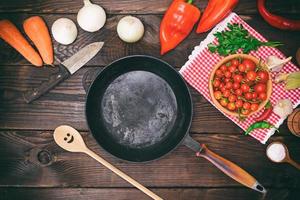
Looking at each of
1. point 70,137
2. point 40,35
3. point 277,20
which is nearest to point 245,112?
point 277,20

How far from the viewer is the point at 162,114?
1.10m

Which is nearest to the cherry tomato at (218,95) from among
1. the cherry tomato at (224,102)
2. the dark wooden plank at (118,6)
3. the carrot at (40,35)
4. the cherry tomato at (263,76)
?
the cherry tomato at (224,102)

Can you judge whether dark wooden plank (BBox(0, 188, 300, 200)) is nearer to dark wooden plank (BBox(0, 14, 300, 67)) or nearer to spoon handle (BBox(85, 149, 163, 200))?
spoon handle (BBox(85, 149, 163, 200))

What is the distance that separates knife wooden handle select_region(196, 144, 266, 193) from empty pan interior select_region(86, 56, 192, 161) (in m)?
0.10

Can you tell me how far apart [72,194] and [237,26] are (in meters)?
0.70

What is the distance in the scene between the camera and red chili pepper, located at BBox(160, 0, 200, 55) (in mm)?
1057

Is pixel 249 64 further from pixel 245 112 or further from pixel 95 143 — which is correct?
pixel 95 143

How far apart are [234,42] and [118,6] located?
0.36 metres

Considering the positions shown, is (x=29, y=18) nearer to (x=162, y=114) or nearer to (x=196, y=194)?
(x=162, y=114)

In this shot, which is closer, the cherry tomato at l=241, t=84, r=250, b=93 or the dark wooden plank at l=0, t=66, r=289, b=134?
the cherry tomato at l=241, t=84, r=250, b=93

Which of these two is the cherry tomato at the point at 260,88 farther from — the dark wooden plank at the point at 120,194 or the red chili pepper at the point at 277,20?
the dark wooden plank at the point at 120,194

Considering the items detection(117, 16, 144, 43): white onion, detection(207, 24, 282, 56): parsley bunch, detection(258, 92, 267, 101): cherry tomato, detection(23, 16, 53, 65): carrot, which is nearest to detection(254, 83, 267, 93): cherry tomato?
detection(258, 92, 267, 101): cherry tomato

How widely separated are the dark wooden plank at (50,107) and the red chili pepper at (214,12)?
7.6 inches

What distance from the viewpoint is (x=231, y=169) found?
41.6 inches
